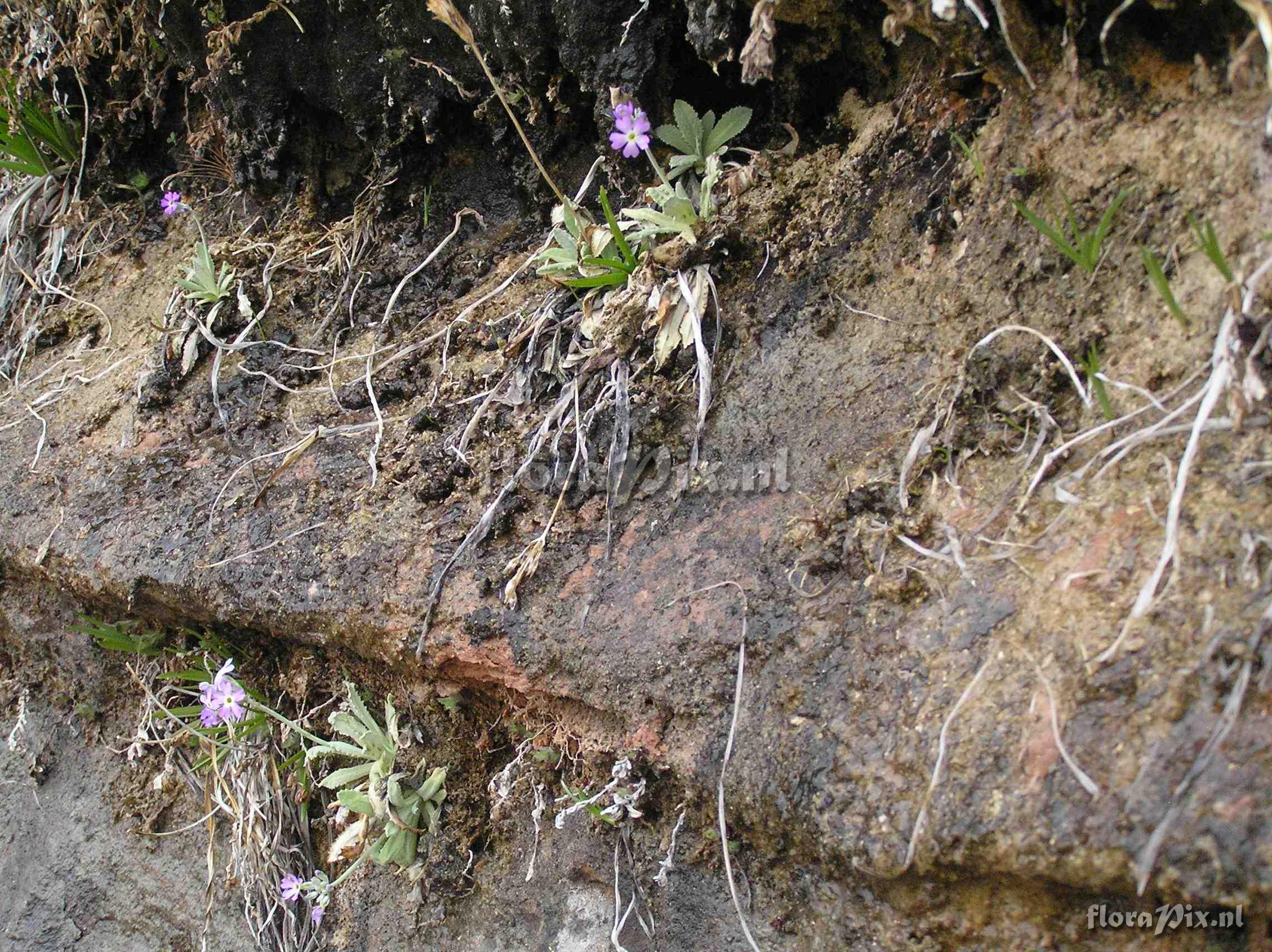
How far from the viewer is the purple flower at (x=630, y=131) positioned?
221 centimetres

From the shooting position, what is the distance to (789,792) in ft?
5.22

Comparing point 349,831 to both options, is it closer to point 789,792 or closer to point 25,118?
point 789,792

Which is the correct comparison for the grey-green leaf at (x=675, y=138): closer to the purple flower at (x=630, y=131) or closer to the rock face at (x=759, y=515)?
the purple flower at (x=630, y=131)

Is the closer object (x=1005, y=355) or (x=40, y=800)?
(x=1005, y=355)

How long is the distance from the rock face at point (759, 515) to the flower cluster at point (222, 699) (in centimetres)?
15

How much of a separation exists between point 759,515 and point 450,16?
1.20 metres

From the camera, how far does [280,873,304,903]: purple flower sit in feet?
7.55

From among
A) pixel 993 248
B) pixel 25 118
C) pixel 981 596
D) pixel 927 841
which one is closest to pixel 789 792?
pixel 927 841

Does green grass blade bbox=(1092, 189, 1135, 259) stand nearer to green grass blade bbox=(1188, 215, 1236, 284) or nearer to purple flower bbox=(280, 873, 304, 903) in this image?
green grass blade bbox=(1188, 215, 1236, 284)

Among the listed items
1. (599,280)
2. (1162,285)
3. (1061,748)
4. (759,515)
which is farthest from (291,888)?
(1162,285)

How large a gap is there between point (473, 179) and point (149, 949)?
232 cm
